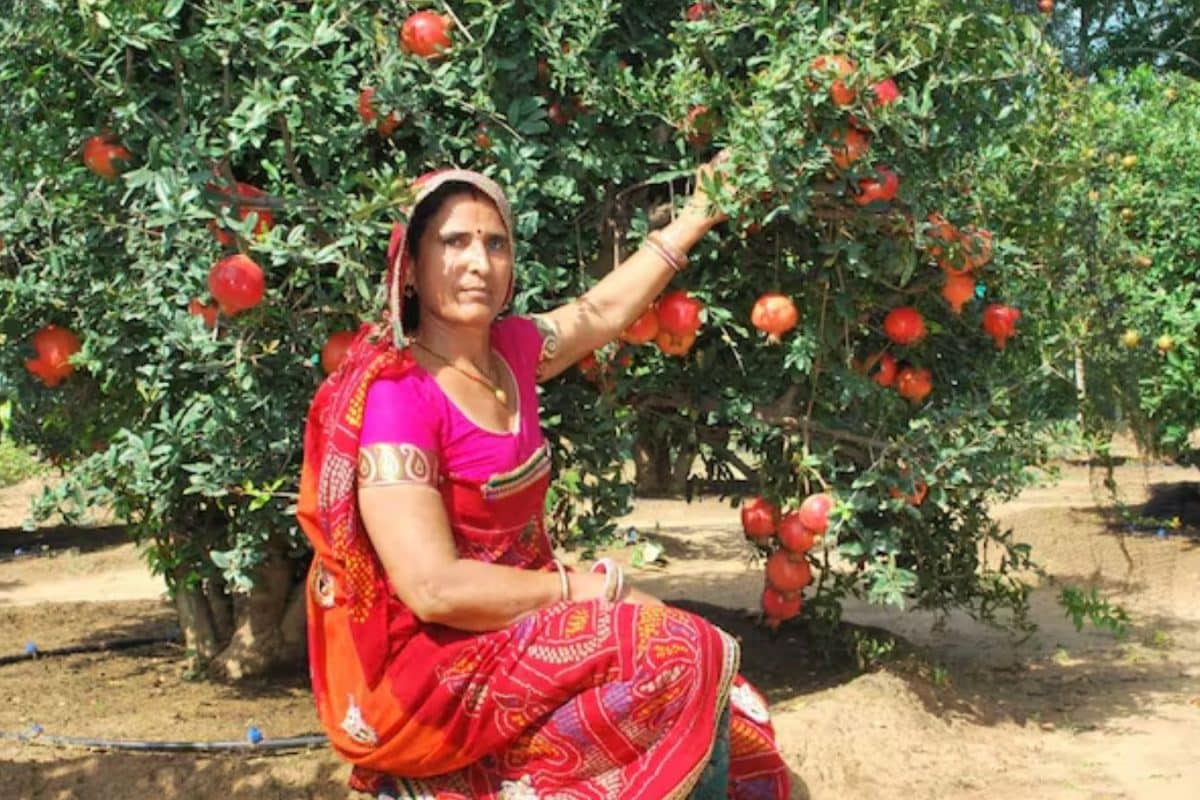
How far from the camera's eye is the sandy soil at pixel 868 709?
383cm

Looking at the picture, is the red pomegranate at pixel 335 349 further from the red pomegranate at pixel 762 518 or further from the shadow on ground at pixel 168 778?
the red pomegranate at pixel 762 518

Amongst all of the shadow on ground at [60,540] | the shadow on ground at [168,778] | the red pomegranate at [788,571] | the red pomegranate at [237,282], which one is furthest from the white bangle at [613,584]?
the shadow on ground at [60,540]

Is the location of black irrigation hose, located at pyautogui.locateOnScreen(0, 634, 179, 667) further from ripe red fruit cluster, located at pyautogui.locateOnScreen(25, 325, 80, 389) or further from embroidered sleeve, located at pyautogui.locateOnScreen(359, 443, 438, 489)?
embroidered sleeve, located at pyautogui.locateOnScreen(359, 443, 438, 489)

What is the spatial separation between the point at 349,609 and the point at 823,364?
2.05 m

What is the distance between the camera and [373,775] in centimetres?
278

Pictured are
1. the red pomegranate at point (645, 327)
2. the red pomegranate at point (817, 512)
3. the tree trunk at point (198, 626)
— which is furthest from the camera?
the tree trunk at point (198, 626)

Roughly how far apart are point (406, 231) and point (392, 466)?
508mm

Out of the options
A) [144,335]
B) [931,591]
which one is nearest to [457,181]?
[144,335]

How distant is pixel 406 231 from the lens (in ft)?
9.18

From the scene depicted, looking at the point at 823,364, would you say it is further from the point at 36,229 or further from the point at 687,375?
the point at 36,229

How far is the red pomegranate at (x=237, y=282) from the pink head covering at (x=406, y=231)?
49 centimetres

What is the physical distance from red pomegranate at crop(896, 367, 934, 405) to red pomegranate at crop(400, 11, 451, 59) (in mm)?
1790

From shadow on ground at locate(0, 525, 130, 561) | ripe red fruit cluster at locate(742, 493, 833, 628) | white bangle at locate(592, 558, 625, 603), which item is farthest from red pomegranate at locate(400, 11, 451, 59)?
shadow on ground at locate(0, 525, 130, 561)

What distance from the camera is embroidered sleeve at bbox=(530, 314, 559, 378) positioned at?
315cm
